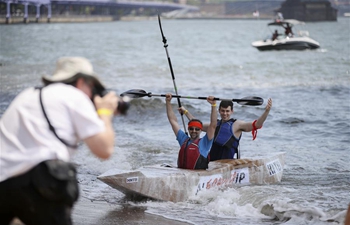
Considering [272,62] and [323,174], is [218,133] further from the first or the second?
[272,62]

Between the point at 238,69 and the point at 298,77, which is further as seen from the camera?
the point at 238,69

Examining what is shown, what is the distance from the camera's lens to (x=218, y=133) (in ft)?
30.8

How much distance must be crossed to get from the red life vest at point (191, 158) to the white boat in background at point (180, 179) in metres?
0.10

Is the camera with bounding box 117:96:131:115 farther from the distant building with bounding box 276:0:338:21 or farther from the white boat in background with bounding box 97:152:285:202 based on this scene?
the distant building with bounding box 276:0:338:21

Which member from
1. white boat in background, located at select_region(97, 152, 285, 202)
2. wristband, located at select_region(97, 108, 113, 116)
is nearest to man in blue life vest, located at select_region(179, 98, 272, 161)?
white boat in background, located at select_region(97, 152, 285, 202)

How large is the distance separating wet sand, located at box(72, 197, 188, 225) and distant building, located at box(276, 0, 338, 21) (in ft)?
358

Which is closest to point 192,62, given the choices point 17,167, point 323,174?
point 323,174

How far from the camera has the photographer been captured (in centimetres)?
330

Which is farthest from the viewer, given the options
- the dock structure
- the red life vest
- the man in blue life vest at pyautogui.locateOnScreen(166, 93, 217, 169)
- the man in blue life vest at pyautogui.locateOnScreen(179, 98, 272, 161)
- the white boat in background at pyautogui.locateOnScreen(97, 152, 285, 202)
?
the dock structure

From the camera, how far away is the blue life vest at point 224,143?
9.38 meters

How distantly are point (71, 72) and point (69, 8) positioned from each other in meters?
129

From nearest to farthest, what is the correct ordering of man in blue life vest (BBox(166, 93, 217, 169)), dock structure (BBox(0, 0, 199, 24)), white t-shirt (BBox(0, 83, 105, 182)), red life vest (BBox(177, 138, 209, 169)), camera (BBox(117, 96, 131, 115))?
white t-shirt (BBox(0, 83, 105, 182)) < camera (BBox(117, 96, 131, 115)) < man in blue life vest (BBox(166, 93, 217, 169)) < red life vest (BBox(177, 138, 209, 169)) < dock structure (BBox(0, 0, 199, 24))

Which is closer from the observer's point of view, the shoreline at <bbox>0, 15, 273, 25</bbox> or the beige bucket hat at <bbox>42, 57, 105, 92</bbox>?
the beige bucket hat at <bbox>42, 57, 105, 92</bbox>

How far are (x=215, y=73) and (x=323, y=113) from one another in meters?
13.4
